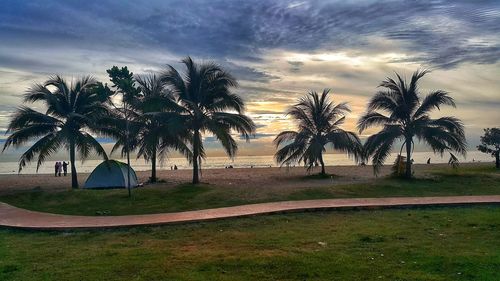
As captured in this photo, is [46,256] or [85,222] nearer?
[46,256]

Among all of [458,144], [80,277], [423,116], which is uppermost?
[423,116]

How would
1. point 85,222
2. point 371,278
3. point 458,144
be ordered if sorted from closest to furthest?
point 371,278
point 85,222
point 458,144

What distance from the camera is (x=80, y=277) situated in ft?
22.8

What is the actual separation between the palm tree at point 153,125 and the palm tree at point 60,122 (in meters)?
1.56

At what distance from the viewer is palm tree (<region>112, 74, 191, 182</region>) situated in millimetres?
20469

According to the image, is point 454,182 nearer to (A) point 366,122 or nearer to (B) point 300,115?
(A) point 366,122

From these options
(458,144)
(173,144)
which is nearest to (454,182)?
(458,144)

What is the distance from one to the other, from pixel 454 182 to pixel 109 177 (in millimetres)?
16540

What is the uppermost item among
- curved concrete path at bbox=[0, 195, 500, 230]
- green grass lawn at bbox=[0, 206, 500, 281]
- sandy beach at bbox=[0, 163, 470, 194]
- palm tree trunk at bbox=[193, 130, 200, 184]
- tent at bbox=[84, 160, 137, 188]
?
palm tree trunk at bbox=[193, 130, 200, 184]

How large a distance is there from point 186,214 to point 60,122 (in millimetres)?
11845

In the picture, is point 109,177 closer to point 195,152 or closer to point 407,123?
point 195,152

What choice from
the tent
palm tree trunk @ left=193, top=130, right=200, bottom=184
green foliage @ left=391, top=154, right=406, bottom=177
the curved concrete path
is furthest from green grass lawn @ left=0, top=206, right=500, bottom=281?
green foliage @ left=391, top=154, right=406, bottom=177

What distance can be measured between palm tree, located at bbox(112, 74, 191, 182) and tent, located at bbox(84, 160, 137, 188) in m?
1.48

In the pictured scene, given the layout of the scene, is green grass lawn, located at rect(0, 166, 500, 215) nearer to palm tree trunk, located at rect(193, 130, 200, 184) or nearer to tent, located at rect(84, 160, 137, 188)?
palm tree trunk, located at rect(193, 130, 200, 184)
